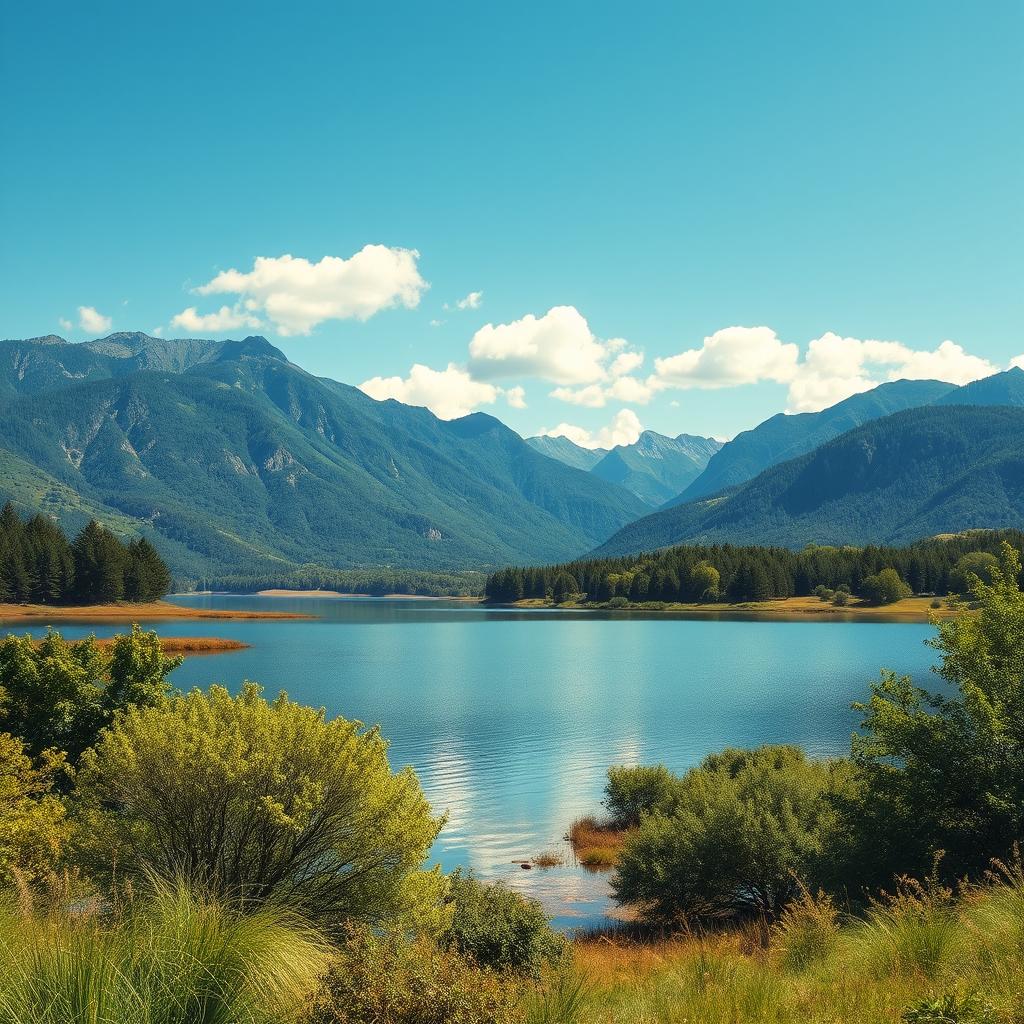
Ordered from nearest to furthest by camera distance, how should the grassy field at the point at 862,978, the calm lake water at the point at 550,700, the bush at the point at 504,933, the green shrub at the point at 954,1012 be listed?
the green shrub at the point at 954,1012 < the grassy field at the point at 862,978 < the bush at the point at 504,933 < the calm lake water at the point at 550,700

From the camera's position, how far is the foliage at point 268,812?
60.1ft

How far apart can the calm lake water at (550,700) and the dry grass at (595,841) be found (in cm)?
72

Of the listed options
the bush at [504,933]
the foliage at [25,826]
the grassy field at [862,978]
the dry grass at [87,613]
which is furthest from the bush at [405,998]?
the dry grass at [87,613]

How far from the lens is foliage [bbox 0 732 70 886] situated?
1925 cm

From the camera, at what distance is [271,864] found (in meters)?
18.9

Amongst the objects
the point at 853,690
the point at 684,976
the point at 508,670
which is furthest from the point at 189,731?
the point at 508,670

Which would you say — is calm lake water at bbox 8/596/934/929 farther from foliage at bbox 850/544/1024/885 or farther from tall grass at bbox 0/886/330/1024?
tall grass at bbox 0/886/330/1024

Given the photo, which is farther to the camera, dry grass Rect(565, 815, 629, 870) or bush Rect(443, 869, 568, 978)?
dry grass Rect(565, 815, 629, 870)

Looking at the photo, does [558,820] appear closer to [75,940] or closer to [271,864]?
[271,864]

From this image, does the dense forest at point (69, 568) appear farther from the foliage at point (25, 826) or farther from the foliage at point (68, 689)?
the foliage at point (25, 826)

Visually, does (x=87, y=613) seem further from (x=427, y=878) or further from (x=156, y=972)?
(x=156, y=972)

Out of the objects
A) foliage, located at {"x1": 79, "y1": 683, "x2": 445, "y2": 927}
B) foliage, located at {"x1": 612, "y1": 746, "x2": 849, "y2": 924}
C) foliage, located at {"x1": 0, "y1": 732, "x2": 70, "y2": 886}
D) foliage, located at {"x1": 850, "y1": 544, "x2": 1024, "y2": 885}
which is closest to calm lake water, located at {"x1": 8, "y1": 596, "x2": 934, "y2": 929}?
foliage, located at {"x1": 612, "y1": 746, "x2": 849, "y2": 924}

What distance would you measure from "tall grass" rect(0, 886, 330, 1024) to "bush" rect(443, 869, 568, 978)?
505 inches

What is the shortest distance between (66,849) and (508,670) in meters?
80.6
